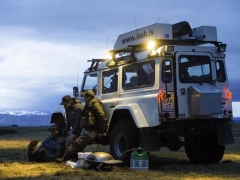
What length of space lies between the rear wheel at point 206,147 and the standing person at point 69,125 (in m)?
2.89

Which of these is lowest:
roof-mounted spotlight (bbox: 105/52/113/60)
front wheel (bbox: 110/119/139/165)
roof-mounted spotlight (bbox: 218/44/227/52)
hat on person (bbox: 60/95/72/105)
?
front wheel (bbox: 110/119/139/165)

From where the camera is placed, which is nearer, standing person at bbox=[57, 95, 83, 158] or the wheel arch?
the wheel arch

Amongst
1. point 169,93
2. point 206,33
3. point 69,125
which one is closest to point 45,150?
point 69,125

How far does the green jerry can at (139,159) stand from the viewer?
10.4 meters

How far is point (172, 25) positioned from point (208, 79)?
1.76 metres

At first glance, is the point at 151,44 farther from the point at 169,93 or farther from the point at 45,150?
the point at 45,150

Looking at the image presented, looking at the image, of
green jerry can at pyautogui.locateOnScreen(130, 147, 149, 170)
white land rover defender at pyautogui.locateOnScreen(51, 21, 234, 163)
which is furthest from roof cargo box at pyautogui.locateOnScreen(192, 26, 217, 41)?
green jerry can at pyautogui.locateOnScreen(130, 147, 149, 170)

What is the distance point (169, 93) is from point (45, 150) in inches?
147

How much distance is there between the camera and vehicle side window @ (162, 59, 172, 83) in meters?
10.8

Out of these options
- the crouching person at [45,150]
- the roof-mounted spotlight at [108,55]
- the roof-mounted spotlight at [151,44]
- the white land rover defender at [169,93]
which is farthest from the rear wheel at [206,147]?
the crouching person at [45,150]

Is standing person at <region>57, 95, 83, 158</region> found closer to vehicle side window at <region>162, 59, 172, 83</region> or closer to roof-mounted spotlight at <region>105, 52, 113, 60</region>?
roof-mounted spotlight at <region>105, 52, 113, 60</region>

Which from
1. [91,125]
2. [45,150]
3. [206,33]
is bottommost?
[45,150]

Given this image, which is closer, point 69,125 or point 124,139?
point 124,139

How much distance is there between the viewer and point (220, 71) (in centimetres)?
1175
